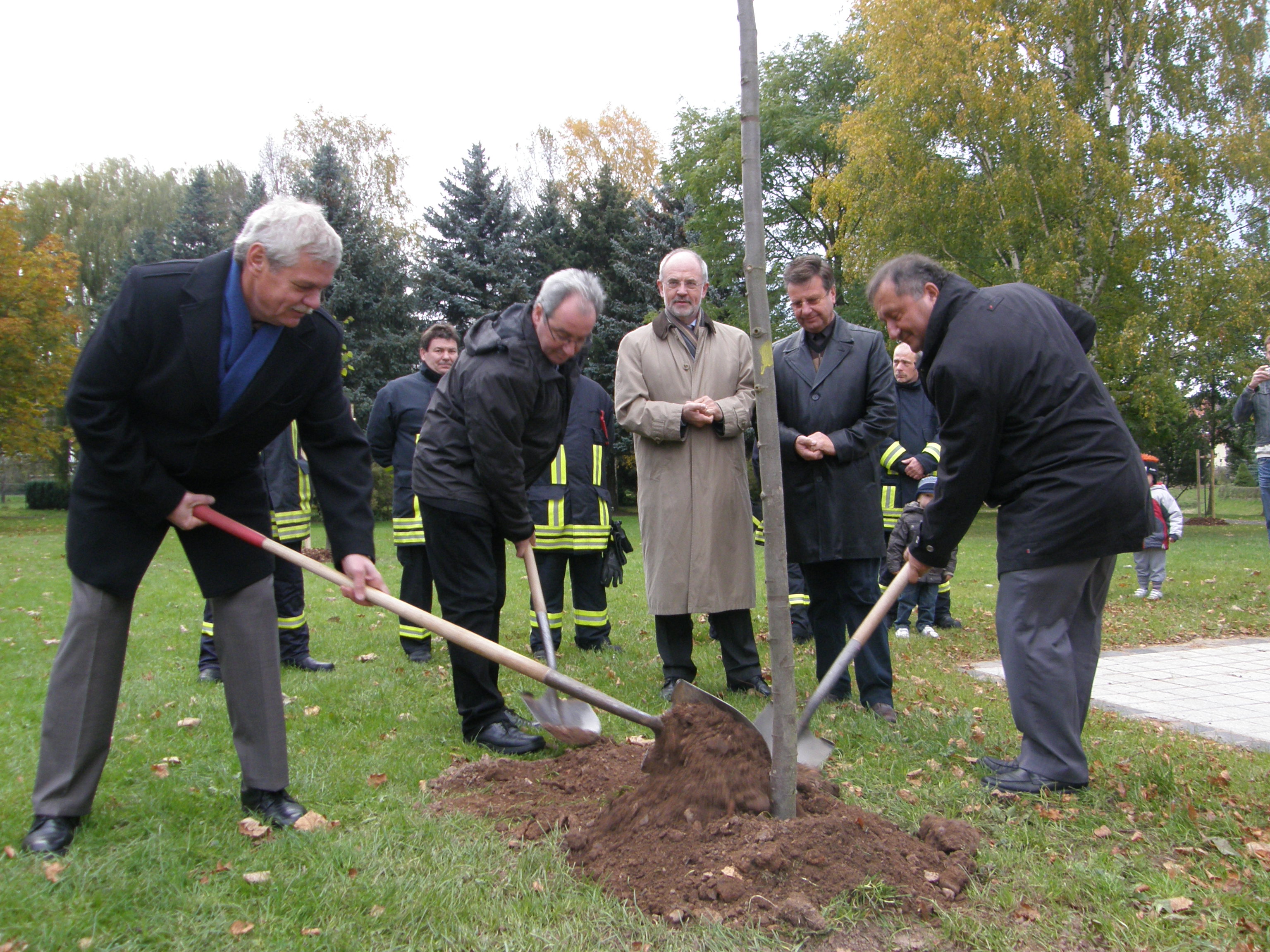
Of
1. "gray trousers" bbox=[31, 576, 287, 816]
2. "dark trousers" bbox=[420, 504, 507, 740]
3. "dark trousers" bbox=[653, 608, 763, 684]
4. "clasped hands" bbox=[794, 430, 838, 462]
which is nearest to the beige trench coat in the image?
"dark trousers" bbox=[653, 608, 763, 684]

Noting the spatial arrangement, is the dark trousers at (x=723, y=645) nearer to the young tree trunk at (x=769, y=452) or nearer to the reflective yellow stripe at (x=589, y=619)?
the reflective yellow stripe at (x=589, y=619)

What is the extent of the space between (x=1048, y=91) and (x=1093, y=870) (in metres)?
19.0

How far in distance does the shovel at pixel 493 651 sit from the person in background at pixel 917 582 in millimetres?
3750

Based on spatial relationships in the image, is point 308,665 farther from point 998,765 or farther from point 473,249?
point 473,249

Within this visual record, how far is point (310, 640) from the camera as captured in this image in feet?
23.4

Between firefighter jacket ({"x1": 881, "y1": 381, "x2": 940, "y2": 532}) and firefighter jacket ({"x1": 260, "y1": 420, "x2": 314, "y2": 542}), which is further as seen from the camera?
firefighter jacket ({"x1": 881, "y1": 381, "x2": 940, "y2": 532})

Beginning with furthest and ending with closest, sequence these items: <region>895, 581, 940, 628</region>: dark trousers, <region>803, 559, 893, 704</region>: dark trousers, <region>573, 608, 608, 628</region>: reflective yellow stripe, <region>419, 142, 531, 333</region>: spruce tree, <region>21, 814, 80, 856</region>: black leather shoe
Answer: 1. <region>419, 142, 531, 333</region>: spruce tree
2. <region>895, 581, 940, 628</region>: dark trousers
3. <region>573, 608, 608, 628</region>: reflective yellow stripe
4. <region>803, 559, 893, 704</region>: dark trousers
5. <region>21, 814, 80, 856</region>: black leather shoe

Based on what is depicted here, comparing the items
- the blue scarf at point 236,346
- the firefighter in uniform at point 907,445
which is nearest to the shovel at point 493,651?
the blue scarf at point 236,346

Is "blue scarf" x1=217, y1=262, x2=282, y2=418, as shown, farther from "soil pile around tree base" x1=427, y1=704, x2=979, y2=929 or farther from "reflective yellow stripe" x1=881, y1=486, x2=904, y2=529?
"reflective yellow stripe" x1=881, y1=486, x2=904, y2=529

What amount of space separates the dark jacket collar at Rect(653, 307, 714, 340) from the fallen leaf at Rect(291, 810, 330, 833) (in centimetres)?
294

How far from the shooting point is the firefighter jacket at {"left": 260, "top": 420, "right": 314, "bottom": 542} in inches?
Answer: 237

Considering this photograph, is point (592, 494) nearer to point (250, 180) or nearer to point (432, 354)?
A: point (432, 354)

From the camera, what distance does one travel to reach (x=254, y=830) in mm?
3109

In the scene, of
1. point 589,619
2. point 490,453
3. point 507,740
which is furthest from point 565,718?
point 589,619
